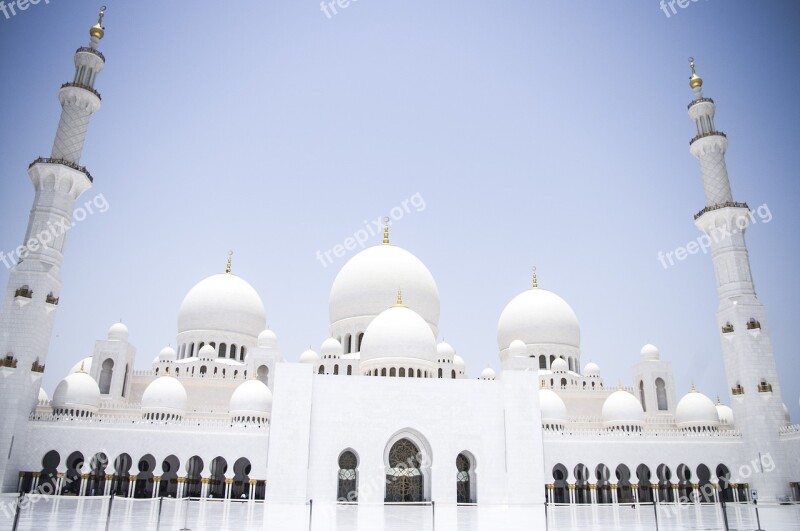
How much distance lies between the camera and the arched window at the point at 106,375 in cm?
2728

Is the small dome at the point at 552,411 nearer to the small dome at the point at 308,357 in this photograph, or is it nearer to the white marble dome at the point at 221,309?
the small dome at the point at 308,357

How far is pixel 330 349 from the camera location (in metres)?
28.3

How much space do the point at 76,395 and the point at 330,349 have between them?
35.1 feet

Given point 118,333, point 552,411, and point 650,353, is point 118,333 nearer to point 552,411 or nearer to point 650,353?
point 552,411

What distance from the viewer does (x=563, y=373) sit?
30.9 meters

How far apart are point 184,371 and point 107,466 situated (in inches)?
284

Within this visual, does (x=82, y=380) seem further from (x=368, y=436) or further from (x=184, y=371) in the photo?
(x=368, y=436)

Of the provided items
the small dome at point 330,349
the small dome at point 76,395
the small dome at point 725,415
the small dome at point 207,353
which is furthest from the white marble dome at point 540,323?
the small dome at point 76,395

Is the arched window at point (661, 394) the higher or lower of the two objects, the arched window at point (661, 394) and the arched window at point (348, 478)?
the higher

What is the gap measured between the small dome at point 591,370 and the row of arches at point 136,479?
17660 mm

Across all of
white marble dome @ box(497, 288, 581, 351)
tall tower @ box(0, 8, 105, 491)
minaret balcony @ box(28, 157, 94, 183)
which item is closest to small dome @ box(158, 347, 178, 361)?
tall tower @ box(0, 8, 105, 491)

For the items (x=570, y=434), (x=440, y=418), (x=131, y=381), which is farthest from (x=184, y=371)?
(x=570, y=434)

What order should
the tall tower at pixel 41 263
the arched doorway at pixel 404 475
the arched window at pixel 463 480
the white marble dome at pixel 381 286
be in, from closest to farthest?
the tall tower at pixel 41 263 → the arched doorway at pixel 404 475 → the arched window at pixel 463 480 → the white marble dome at pixel 381 286

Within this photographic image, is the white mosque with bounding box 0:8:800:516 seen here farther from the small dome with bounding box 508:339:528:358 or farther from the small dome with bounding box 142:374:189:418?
the small dome with bounding box 508:339:528:358
